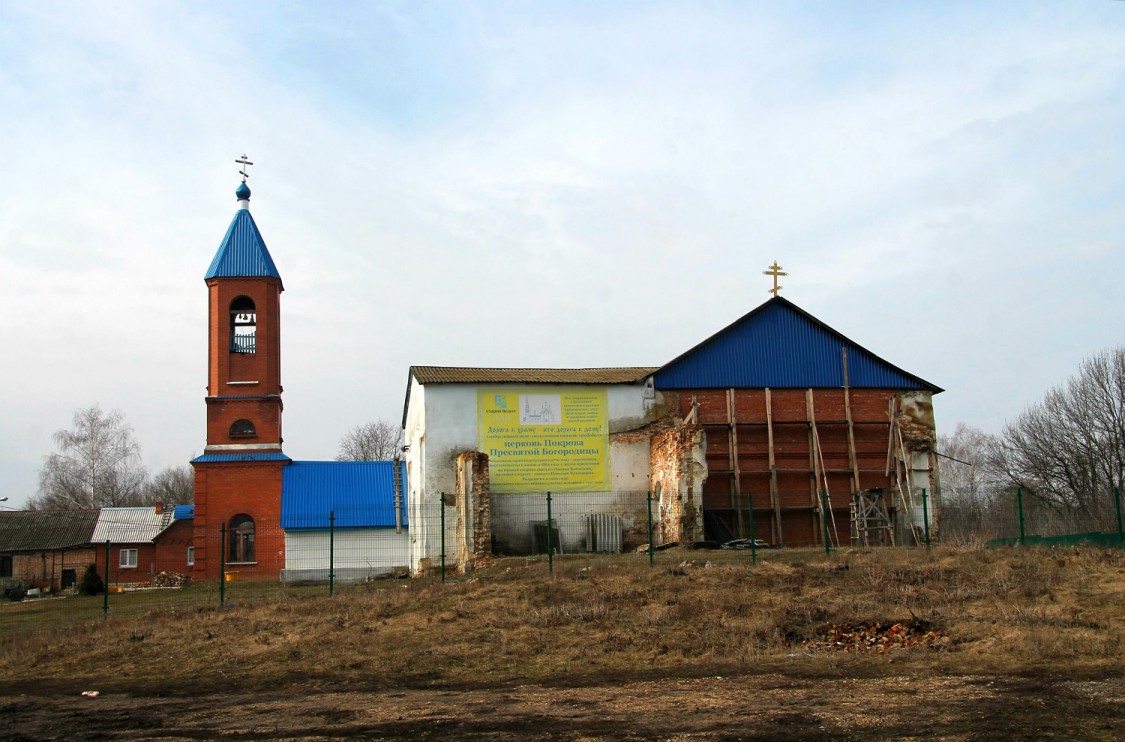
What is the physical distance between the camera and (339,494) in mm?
37031

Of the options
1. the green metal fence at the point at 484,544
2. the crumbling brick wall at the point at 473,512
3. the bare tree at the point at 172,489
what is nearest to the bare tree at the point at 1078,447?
the green metal fence at the point at 484,544

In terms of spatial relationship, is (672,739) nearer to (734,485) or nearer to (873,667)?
(873,667)

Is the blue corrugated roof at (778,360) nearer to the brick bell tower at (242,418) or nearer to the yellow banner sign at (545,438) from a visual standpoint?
the yellow banner sign at (545,438)

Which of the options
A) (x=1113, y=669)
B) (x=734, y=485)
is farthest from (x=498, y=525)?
(x=1113, y=669)

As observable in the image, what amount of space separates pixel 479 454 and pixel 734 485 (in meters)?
7.20

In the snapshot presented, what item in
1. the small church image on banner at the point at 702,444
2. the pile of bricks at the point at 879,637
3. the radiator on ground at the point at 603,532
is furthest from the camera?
the small church image on banner at the point at 702,444

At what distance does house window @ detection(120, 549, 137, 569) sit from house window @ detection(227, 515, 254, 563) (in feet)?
25.2

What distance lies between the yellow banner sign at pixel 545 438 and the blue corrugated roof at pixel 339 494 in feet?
25.6

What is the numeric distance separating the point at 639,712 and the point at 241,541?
94.8 feet

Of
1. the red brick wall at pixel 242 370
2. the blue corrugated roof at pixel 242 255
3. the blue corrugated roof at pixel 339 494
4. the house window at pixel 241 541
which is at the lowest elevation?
the house window at pixel 241 541

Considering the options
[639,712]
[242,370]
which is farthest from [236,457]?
[639,712]

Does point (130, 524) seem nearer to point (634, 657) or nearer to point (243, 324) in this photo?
point (243, 324)

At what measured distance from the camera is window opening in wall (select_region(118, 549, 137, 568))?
4094 centimetres

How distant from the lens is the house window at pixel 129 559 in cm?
4094
